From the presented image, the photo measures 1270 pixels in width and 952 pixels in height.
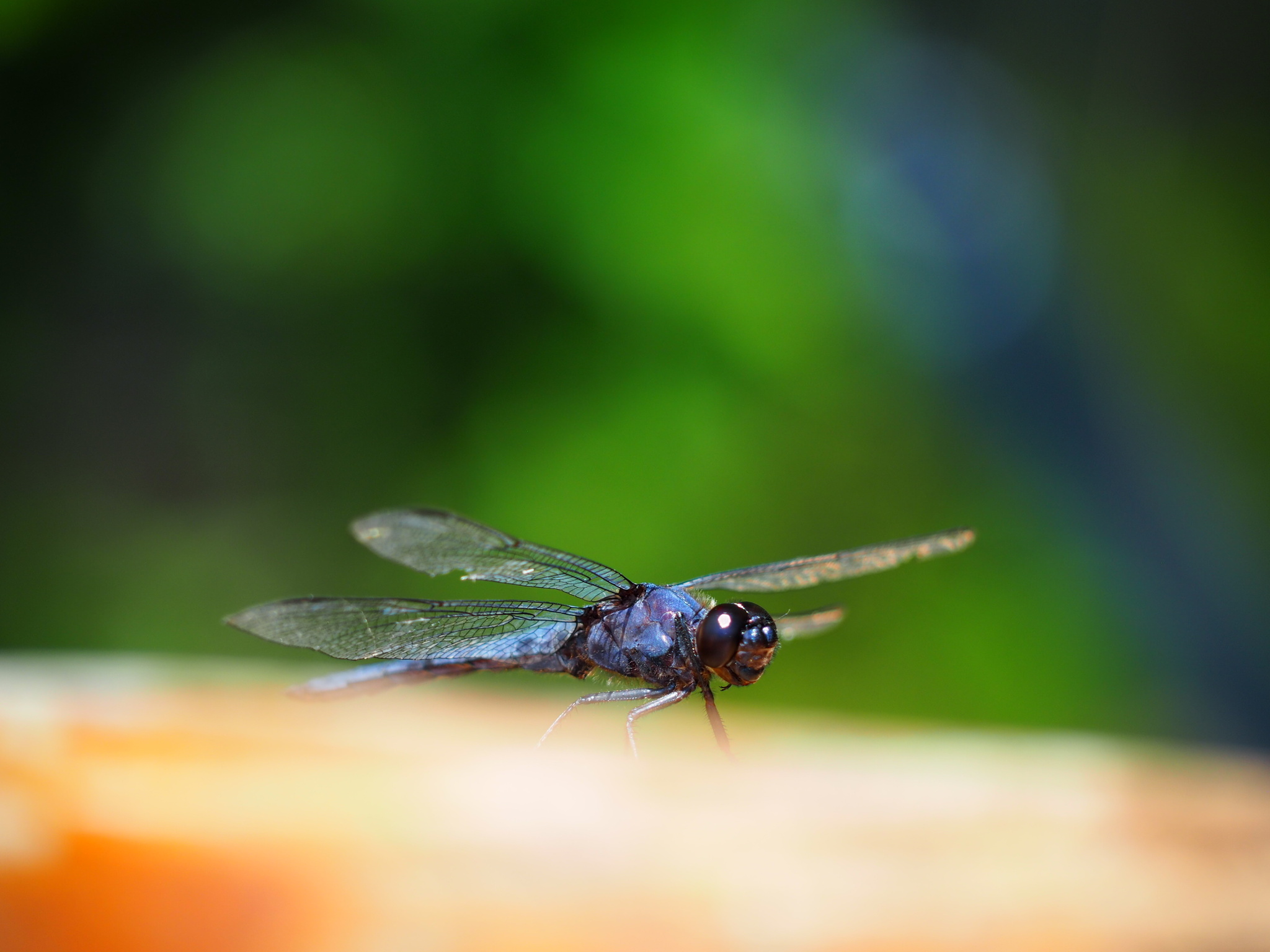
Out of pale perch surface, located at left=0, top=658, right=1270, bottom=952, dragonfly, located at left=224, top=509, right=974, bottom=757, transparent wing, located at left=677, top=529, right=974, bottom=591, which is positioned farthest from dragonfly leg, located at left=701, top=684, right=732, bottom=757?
pale perch surface, located at left=0, top=658, right=1270, bottom=952

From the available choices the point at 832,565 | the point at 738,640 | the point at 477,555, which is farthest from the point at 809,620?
the point at 477,555

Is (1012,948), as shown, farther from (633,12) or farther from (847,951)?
(633,12)

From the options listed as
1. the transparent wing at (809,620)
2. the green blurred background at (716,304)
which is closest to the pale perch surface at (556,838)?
the transparent wing at (809,620)

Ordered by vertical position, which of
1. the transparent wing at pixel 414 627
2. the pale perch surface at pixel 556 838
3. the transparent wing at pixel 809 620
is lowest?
the pale perch surface at pixel 556 838

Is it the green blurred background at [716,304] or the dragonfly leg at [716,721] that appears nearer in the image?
the dragonfly leg at [716,721]

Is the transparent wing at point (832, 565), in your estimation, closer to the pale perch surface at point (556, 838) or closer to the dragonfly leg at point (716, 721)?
the dragonfly leg at point (716, 721)

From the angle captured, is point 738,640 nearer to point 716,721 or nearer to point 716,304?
point 716,721

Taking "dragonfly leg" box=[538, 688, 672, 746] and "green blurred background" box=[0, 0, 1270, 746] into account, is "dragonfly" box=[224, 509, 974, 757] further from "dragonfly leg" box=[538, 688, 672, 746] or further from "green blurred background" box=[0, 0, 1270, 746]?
"green blurred background" box=[0, 0, 1270, 746]
